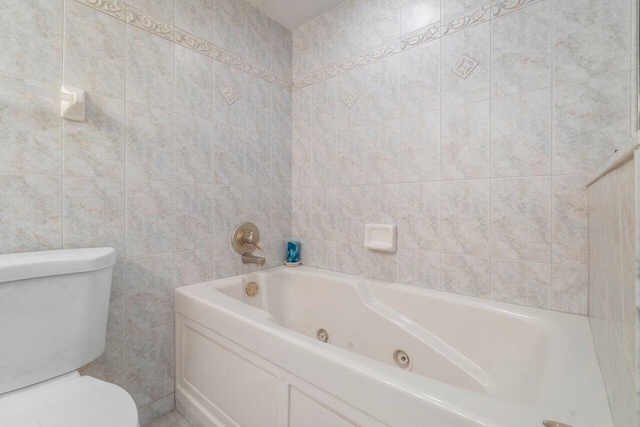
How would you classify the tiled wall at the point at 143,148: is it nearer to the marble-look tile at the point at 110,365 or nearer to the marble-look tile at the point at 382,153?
the marble-look tile at the point at 110,365

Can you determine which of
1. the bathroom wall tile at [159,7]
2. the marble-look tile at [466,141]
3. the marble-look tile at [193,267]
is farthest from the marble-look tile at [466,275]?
the bathroom wall tile at [159,7]

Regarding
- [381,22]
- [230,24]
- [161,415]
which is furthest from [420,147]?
[161,415]

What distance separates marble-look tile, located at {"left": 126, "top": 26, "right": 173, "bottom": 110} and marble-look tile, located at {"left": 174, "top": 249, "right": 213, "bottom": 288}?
27.1 inches

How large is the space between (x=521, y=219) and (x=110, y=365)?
1709mm

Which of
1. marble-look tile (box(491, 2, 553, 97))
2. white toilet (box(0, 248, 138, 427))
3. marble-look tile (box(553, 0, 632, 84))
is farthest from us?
marble-look tile (box(491, 2, 553, 97))

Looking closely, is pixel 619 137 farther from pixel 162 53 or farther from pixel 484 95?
pixel 162 53

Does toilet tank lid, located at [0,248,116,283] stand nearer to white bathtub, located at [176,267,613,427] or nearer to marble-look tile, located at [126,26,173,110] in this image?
white bathtub, located at [176,267,613,427]

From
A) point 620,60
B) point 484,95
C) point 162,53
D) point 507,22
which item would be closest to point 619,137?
point 620,60

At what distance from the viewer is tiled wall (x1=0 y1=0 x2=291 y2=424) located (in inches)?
39.8

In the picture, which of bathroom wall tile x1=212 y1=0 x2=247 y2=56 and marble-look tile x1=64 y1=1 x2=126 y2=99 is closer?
marble-look tile x1=64 y1=1 x2=126 y2=99

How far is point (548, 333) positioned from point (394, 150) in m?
0.93

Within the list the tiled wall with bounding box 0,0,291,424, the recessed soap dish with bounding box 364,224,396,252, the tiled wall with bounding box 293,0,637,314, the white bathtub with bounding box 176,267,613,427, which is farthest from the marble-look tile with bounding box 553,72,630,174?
the tiled wall with bounding box 0,0,291,424

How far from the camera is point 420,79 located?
4.47ft

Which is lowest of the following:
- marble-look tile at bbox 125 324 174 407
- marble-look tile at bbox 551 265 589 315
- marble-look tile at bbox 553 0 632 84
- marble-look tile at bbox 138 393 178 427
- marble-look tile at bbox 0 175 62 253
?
marble-look tile at bbox 138 393 178 427
